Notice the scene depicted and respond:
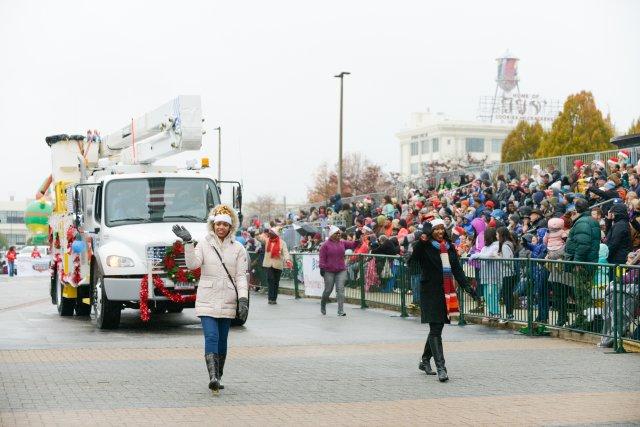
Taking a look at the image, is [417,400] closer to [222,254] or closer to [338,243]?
[222,254]

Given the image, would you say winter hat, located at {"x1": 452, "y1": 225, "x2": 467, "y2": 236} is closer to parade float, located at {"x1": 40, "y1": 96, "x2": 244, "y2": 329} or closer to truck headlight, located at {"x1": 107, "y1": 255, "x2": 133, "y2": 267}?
parade float, located at {"x1": 40, "y1": 96, "x2": 244, "y2": 329}

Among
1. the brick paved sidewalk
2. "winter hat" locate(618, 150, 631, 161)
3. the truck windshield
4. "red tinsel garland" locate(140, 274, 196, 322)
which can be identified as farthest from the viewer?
"winter hat" locate(618, 150, 631, 161)

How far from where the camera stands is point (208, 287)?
11719 millimetres

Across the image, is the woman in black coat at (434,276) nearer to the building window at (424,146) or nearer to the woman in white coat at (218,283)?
the woman in white coat at (218,283)

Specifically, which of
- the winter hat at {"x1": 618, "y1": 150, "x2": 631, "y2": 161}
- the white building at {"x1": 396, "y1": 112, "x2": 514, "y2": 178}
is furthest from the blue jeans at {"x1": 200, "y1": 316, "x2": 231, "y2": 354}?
the white building at {"x1": 396, "y1": 112, "x2": 514, "y2": 178}

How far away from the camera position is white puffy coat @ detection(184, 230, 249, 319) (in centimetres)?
1161

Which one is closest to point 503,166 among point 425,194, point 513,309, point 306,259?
point 425,194

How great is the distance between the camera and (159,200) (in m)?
19.9

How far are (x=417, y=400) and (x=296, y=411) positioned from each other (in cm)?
137

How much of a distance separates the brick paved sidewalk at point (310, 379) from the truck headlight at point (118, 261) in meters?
1.14

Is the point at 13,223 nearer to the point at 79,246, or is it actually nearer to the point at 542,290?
the point at 79,246

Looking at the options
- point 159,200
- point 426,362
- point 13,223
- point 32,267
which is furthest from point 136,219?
point 13,223

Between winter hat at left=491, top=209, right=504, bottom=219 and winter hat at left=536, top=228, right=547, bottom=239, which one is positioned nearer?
winter hat at left=536, top=228, right=547, bottom=239

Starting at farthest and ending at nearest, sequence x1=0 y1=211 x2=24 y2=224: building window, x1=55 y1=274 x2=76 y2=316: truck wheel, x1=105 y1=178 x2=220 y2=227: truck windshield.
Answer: x1=0 y1=211 x2=24 y2=224: building window < x1=55 y1=274 x2=76 y2=316: truck wheel < x1=105 y1=178 x2=220 y2=227: truck windshield
